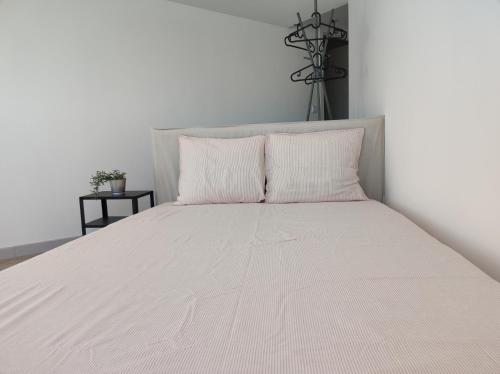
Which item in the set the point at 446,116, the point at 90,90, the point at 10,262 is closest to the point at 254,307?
the point at 446,116

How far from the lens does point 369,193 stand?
214 cm

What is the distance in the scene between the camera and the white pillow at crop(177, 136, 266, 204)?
6.31ft

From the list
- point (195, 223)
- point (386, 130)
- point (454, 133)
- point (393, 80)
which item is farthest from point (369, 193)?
point (195, 223)

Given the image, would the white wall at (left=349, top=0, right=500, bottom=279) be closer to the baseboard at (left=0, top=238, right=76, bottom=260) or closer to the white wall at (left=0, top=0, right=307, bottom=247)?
the white wall at (left=0, top=0, right=307, bottom=247)

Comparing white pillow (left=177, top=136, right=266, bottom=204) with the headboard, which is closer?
white pillow (left=177, top=136, right=266, bottom=204)

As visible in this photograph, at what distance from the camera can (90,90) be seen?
9.48 ft

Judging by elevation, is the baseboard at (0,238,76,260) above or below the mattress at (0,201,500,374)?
below

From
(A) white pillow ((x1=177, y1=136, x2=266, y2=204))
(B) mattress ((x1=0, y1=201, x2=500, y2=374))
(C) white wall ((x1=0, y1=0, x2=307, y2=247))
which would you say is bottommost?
(B) mattress ((x1=0, y1=201, x2=500, y2=374))

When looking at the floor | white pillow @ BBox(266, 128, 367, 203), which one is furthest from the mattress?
the floor

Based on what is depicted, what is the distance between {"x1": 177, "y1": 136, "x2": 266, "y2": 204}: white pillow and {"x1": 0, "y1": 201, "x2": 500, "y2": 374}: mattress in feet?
2.40

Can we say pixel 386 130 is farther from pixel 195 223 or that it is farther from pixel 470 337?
pixel 470 337

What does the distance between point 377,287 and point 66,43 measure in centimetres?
296

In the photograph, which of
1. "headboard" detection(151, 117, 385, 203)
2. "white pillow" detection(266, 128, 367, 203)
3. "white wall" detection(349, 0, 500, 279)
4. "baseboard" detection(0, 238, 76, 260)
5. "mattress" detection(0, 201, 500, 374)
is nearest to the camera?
"mattress" detection(0, 201, 500, 374)

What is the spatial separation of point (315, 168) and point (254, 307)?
1293 mm
